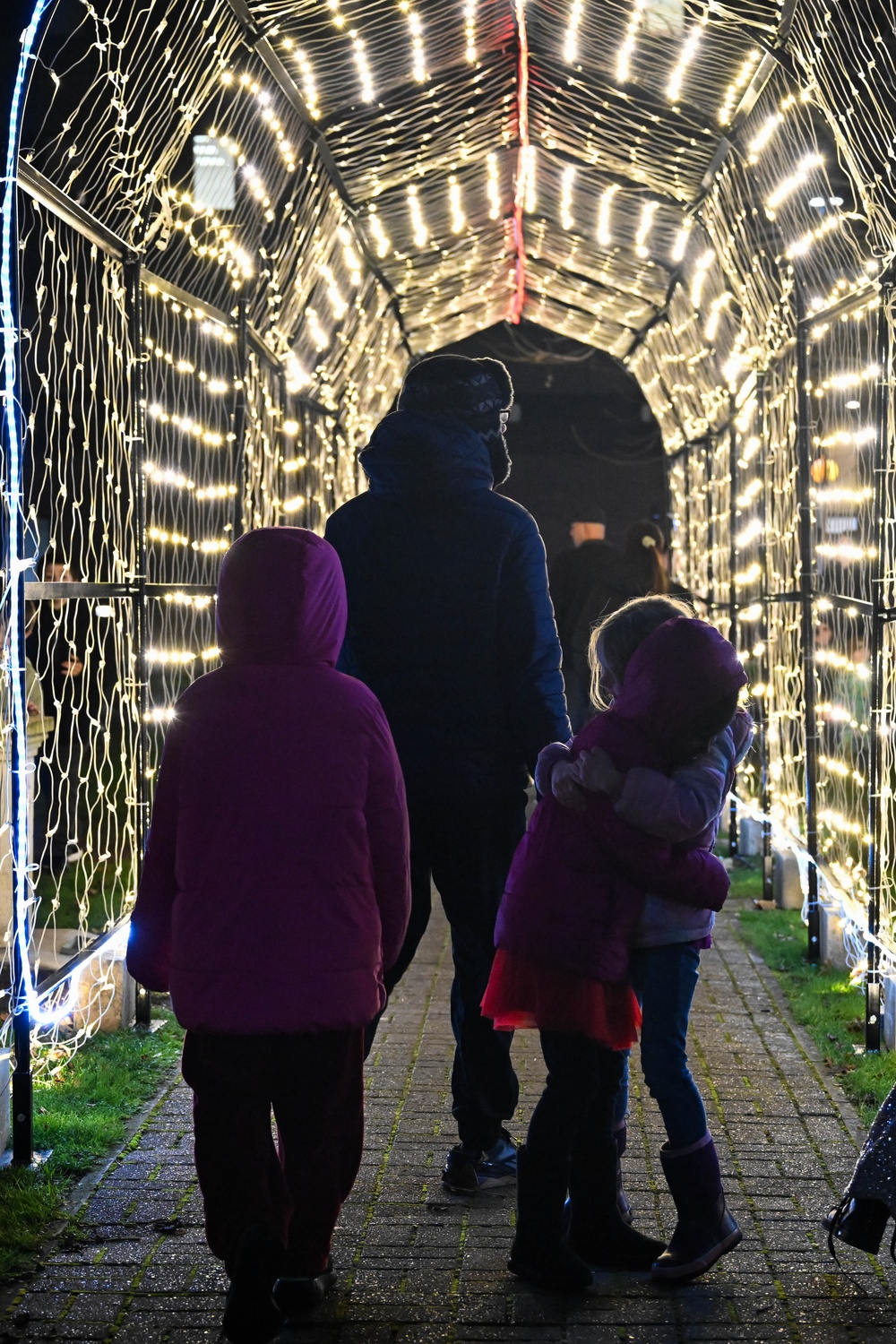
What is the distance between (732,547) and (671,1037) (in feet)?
21.8

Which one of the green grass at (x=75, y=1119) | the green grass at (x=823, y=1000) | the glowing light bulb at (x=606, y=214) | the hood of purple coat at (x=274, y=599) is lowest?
the green grass at (x=823, y=1000)

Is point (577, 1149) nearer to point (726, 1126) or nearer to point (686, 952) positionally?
point (686, 952)

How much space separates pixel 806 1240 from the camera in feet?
12.4

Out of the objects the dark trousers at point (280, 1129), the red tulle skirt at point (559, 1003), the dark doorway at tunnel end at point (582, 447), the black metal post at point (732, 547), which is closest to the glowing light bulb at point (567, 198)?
the black metal post at point (732, 547)

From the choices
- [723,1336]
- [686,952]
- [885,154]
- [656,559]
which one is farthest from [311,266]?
[723,1336]

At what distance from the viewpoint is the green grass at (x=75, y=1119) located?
3779 mm

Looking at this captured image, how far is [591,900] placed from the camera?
11.2ft

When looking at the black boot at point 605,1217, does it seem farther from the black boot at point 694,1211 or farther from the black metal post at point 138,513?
the black metal post at point 138,513

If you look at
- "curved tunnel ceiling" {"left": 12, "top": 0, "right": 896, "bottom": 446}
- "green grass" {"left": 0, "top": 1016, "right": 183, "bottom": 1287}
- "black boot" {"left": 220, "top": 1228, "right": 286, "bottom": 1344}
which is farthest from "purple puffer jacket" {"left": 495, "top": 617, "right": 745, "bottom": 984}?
"curved tunnel ceiling" {"left": 12, "top": 0, "right": 896, "bottom": 446}

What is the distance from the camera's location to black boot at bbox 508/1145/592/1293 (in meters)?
3.45

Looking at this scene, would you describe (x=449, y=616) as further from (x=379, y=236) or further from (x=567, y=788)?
(x=379, y=236)

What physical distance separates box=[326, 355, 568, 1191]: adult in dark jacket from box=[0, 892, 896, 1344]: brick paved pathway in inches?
14.9

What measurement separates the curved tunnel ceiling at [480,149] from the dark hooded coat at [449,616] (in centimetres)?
132

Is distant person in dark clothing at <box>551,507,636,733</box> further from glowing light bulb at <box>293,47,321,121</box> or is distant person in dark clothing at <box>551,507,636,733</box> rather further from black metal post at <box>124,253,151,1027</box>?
black metal post at <box>124,253,151,1027</box>
